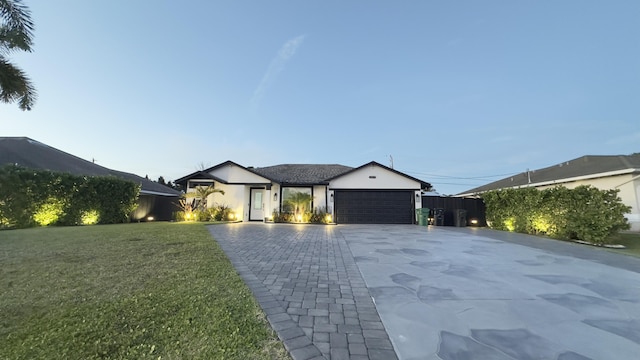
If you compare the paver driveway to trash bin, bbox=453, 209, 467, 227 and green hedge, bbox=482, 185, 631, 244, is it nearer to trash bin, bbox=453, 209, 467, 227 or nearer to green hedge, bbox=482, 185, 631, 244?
green hedge, bbox=482, 185, 631, 244

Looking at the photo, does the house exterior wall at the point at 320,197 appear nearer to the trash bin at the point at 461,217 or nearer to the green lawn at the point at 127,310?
the trash bin at the point at 461,217

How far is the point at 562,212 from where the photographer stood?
898 centimetres

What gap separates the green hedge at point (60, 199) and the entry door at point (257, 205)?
20.8 ft

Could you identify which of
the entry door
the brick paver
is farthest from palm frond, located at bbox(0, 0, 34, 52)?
the entry door

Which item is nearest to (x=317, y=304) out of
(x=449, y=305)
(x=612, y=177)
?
(x=449, y=305)

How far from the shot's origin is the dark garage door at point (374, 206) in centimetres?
1475

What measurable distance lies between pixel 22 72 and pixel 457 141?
39280 mm

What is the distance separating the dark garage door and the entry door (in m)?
4.74

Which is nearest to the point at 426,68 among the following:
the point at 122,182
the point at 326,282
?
the point at 326,282

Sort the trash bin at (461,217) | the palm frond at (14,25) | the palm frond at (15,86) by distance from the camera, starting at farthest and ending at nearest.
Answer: the trash bin at (461,217) < the palm frond at (15,86) < the palm frond at (14,25)

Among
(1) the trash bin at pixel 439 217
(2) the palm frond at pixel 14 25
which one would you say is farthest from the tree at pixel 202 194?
(1) the trash bin at pixel 439 217

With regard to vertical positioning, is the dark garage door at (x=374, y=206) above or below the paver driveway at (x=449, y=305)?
above

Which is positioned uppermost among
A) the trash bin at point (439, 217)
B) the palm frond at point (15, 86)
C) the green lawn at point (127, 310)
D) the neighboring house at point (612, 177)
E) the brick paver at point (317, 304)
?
the palm frond at point (15, 86)

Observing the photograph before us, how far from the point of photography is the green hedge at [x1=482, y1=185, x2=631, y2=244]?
300 inches
